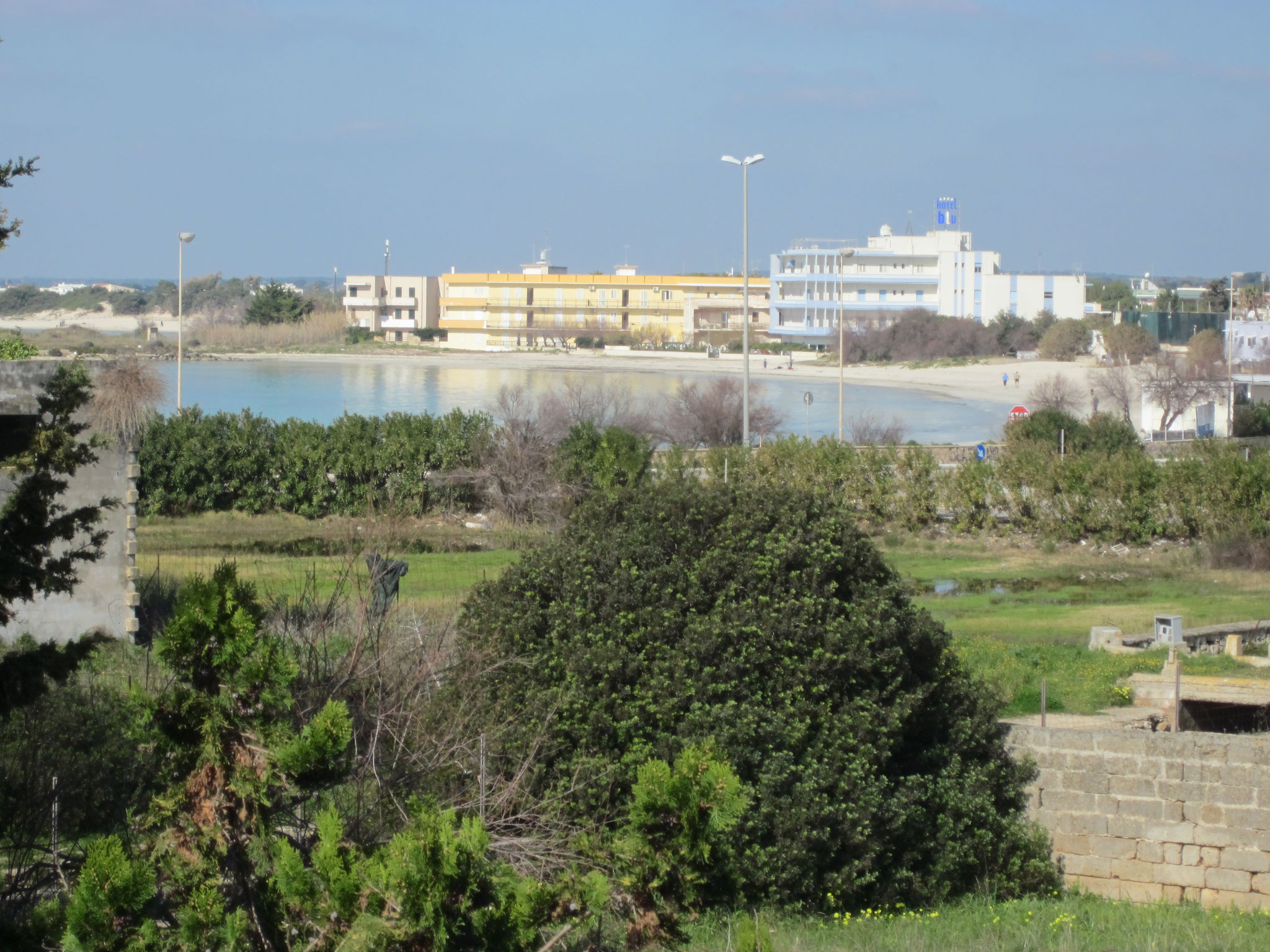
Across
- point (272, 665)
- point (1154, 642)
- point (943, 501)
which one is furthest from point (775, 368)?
point (272, 665)

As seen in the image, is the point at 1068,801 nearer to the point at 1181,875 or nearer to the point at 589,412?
the point at 1181,875

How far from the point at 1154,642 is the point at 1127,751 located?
243 inches

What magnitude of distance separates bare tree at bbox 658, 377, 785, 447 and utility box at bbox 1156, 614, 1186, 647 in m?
29.9

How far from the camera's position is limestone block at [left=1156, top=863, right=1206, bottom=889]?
1021 centimetres

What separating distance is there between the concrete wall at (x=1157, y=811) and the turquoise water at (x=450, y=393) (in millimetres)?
40623

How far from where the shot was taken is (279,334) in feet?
390

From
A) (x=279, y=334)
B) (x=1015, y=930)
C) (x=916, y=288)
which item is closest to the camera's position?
(x=1015, y=930)

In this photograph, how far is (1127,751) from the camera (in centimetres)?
1040

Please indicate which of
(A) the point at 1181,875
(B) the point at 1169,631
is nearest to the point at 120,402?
(A) the point at 1181,875

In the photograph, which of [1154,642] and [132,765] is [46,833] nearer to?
[132,765]

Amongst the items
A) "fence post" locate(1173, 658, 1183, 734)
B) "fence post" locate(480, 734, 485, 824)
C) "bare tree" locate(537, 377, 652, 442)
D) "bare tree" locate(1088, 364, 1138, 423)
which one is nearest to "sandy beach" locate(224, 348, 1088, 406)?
"bare tree" locate(1088, 364, 1138, 423)

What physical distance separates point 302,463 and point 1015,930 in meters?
26.2

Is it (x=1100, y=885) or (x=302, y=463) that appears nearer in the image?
(x=1100, y=885)

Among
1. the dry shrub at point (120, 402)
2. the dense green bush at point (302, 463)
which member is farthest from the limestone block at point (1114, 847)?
the dense green bush at point (302, 463)
